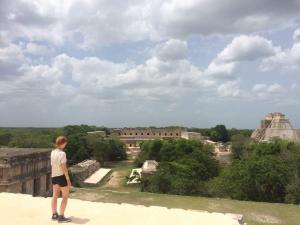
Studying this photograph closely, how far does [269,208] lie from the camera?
13.1 meters

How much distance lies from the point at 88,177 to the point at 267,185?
18.0 m

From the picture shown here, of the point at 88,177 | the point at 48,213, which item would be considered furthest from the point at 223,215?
the point at 88,177

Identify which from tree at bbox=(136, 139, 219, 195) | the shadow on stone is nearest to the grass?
tree at bbox=(136, 139, 219, 195)

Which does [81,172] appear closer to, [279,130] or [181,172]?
[181,172]

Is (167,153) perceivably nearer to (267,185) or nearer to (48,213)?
(267,185)

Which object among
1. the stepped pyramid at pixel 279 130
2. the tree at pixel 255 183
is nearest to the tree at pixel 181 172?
the tree at pixel 255 183

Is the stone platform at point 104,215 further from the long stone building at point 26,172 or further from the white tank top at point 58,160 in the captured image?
the long stone building at point 26,172

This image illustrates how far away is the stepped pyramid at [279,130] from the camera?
4959cm

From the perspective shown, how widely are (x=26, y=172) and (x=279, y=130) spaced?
4179 centimetres

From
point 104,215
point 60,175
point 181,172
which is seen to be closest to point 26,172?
point 181,172

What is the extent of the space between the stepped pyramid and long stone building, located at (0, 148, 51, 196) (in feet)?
123

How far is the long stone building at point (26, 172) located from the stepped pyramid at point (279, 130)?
123ft

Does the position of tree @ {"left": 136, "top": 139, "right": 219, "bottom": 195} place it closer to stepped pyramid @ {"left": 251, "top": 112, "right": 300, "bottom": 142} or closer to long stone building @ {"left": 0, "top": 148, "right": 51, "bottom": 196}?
long stone building @ {"left": 0, "top": 148, "right": 51, "bottom": 196}

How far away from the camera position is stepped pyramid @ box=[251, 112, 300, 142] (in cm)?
4959
